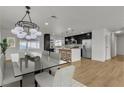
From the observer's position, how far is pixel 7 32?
6668mm

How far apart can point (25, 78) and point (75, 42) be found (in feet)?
23.8

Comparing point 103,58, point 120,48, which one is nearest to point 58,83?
point 103,58

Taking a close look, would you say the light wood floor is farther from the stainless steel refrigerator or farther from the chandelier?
the stainless steel refrigerator

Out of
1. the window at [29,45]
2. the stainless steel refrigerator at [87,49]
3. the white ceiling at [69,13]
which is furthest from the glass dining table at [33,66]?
the stainless steel refrigerator at [87,49]

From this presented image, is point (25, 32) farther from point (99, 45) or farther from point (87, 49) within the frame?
point (87, 49)

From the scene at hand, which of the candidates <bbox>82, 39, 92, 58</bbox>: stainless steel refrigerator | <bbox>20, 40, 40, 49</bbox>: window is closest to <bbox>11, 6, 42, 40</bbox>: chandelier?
<bbox>20, 40, 40, 49</bbox>: window

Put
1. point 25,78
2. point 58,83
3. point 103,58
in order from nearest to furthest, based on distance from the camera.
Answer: point 58,83 → point 25,78 → point 103,58

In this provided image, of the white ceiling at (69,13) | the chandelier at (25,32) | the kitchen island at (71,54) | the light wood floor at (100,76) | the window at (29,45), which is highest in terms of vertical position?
the white ceiling at (69,13)

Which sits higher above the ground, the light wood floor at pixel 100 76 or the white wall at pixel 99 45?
the white wall at pixel 99 45

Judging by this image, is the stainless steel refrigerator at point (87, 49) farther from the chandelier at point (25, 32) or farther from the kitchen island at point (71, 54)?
the chandelier at point (25, 32)

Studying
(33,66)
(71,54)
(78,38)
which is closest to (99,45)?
(71,54)

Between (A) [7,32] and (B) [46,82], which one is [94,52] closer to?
(B) [46,82]

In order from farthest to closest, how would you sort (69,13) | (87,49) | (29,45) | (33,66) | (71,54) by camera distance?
(29,45) → (87,49) → (71,54) → (69,13) → (33,66)
